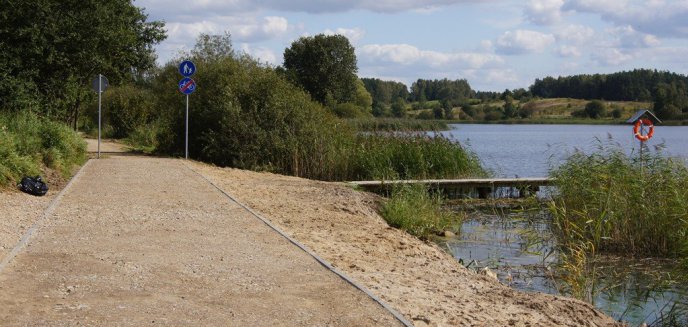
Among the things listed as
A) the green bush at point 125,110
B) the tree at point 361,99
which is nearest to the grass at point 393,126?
the green bush at point 125,110

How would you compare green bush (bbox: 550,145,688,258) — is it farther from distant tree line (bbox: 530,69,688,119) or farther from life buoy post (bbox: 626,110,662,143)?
distant tree line (bbox: 530,69,688,119)

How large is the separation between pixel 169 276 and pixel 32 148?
1245cm

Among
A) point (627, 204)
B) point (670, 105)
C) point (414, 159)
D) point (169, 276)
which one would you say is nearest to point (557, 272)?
point (627, 204)

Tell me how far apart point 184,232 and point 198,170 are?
11107mm

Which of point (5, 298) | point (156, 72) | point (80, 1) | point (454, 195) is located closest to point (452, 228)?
point (454, 195)

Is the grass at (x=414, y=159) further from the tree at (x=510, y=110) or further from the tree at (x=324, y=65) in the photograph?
the tree at (x=510, y=110)

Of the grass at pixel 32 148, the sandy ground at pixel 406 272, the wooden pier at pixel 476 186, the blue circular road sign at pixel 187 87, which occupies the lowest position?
the wooden pier at pixel 476 186

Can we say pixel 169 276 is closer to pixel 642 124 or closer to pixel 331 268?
pixel 331 268

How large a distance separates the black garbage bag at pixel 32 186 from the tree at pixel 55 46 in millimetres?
11559

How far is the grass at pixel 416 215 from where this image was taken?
52.0 ft

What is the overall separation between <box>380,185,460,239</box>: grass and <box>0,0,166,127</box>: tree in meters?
15.0

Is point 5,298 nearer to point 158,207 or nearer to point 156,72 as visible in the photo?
point 158,207

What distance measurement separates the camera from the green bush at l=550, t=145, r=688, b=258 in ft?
47.5

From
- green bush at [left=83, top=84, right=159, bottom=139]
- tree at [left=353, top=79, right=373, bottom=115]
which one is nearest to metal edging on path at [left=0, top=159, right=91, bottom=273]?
green bush at [left=83, top=84, right=159, bottom=139]
